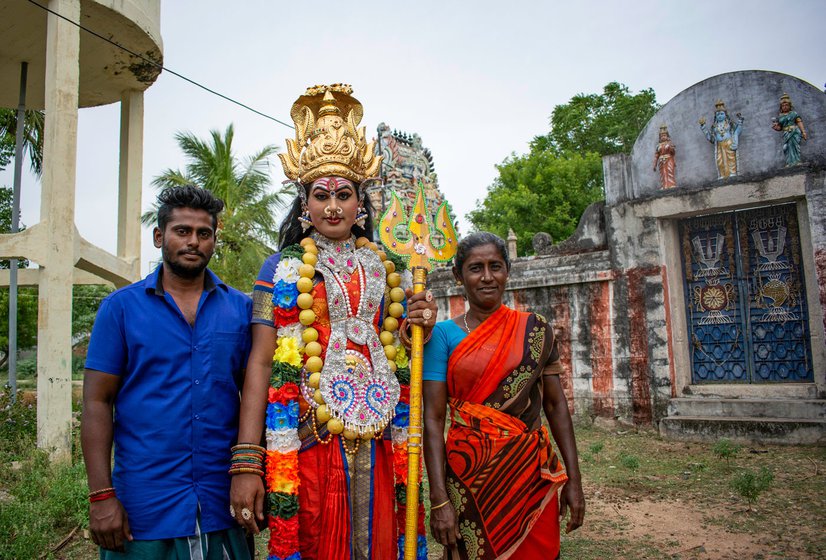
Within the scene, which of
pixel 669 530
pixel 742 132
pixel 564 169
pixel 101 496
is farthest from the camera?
pixel 564 169

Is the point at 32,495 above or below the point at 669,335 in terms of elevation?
below

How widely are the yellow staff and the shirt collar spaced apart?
2.91ft

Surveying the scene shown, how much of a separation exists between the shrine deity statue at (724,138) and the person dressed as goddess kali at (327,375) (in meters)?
7.12

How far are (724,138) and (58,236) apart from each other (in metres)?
9.04

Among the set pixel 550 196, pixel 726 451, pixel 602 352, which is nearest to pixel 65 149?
pixel 602 352

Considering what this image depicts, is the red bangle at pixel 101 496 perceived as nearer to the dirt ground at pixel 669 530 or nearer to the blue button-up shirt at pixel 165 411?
the blue button-up shirt at pixel 165 411

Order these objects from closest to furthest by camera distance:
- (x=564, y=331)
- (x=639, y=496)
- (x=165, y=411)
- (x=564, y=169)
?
(x=165, y=411), (x=639, y=496), (x=564, y=331), (x=564, y=169)

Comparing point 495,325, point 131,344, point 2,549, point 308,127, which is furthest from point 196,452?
point 2,549

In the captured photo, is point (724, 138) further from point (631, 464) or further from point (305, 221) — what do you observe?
point (305, 221)

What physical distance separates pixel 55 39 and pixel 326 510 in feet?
24.2

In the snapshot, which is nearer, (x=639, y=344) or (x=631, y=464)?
(x=631, y=464)

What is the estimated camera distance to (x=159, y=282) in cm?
258

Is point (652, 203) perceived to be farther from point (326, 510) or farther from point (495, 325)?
point (326, 510)

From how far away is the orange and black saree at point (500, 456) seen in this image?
272cm
